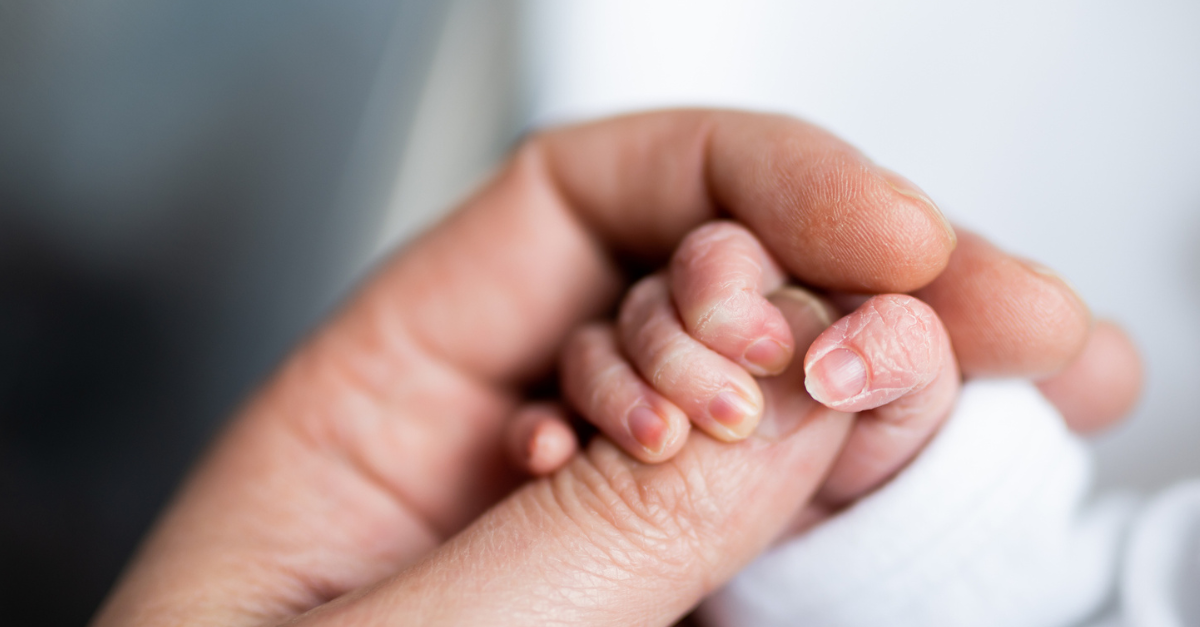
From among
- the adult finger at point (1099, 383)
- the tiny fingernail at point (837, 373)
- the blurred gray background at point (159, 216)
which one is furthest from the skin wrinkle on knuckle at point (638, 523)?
the blurred gray background at point (159, 216)

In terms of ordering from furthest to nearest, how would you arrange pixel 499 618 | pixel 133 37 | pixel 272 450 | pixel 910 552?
pixel 133 37, pixel 272 450, pixel 910 552, pixel 499 618

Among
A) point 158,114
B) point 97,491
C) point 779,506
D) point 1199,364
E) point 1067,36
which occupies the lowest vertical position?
point 1199,364

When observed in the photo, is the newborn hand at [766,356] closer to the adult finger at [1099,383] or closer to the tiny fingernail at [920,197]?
the tiny fingernail at [920,197]

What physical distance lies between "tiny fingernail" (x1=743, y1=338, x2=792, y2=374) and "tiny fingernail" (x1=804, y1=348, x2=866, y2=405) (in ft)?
0.12

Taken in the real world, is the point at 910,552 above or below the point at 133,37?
below

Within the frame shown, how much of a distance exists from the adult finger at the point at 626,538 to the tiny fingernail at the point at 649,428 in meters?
0.02

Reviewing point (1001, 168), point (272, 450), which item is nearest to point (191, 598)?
point (272, 450)

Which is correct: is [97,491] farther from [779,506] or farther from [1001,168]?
[1001,168]

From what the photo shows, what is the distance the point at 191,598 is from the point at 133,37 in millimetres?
574

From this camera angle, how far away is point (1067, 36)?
100cm

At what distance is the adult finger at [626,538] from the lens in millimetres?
451

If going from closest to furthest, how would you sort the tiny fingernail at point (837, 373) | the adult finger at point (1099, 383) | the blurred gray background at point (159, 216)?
the tiny fingernail at point (837, 373) < the adult finger at point (1099, 383) < the blurred gray background at point (159, 216)

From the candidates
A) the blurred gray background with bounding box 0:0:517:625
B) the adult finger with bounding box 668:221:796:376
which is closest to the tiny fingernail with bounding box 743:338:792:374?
the adult finger with bounding box 668:221:796:376

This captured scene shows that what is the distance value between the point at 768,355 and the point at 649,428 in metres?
0.08
